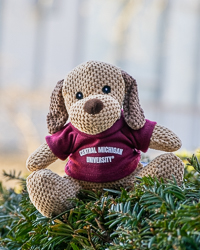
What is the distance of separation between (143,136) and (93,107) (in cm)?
8

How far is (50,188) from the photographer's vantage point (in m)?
0.45

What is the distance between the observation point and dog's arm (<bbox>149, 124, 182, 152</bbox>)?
1.53 ft

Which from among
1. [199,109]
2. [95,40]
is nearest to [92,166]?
[95,40]

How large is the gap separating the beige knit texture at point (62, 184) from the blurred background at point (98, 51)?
1983mm

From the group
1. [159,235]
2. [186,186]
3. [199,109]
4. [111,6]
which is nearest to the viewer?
[159,235]

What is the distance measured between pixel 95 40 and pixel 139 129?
7.92ft

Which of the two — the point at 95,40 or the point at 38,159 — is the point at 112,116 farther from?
the point at 95,40

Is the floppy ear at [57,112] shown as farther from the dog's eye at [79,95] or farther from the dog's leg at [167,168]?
the dog's leg at [167,168]

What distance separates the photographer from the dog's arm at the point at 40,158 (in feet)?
1.55

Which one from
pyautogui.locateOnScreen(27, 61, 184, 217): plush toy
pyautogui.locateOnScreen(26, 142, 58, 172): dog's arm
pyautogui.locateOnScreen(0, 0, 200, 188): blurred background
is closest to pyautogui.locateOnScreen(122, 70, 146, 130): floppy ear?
pyautogui.locateOnScreen(27, 61, 184, 217): plush toy

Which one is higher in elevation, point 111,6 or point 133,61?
point 111,6

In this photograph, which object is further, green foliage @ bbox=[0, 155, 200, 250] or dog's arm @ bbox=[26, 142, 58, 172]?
dog's arm @ bbox=[26, 142, 58, 172]

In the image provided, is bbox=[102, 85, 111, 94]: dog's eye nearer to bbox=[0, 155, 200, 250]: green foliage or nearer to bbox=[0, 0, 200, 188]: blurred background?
bbox=[0, 155, 200, 250]: green foliage

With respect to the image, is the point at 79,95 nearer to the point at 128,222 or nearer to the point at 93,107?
the point at 93,107
